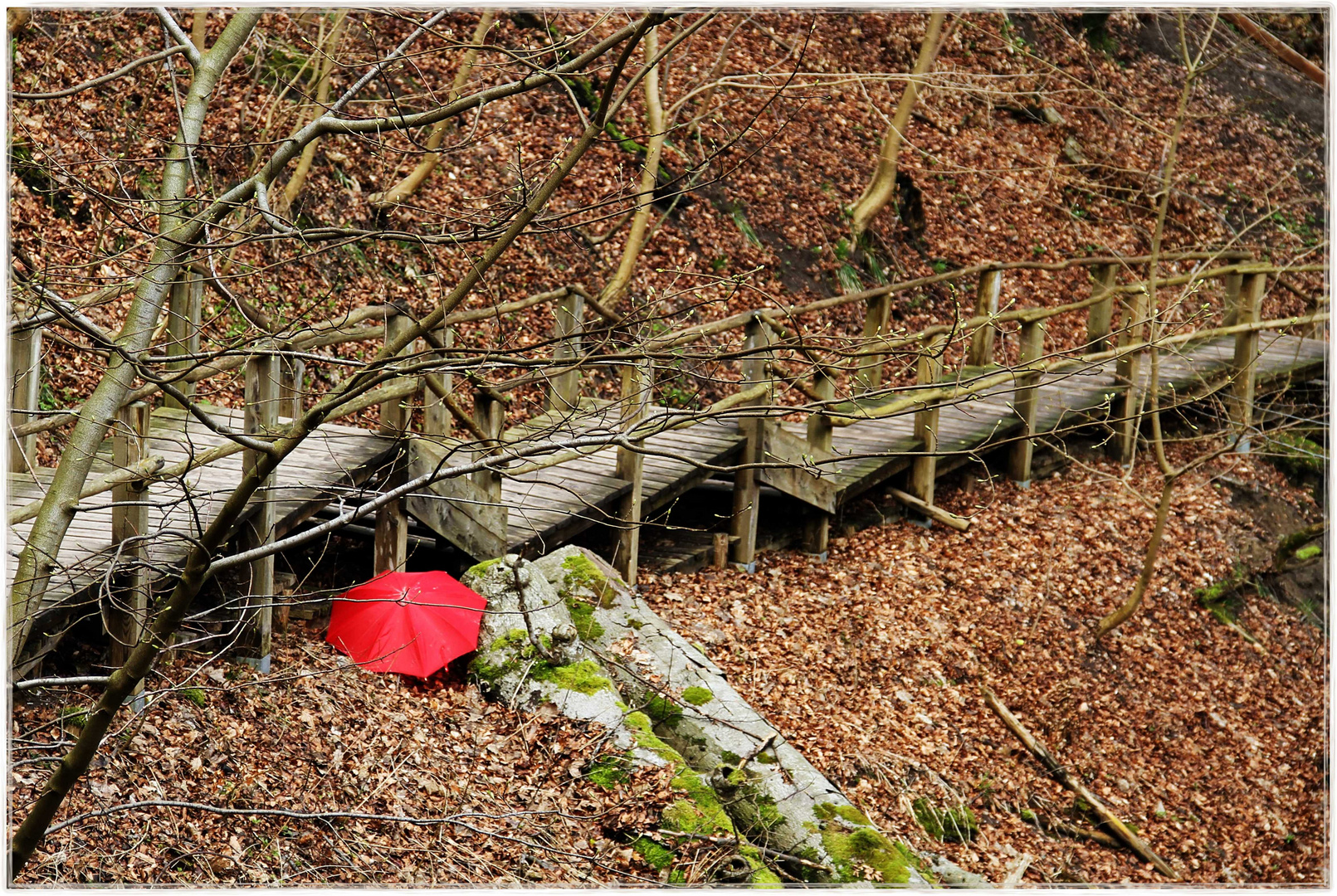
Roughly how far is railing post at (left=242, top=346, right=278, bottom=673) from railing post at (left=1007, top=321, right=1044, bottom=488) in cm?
667

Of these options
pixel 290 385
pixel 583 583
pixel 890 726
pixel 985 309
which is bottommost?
pixel 890 726

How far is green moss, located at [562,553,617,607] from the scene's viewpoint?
318 inches

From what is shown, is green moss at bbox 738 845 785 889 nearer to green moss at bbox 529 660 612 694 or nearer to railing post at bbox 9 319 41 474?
green moss at bbox 529 660 612 694

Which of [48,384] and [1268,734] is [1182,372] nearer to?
[1268,734]

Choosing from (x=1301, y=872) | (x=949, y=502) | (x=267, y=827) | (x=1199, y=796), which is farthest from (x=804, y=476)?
(x=267, y=827)

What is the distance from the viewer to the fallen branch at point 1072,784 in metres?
8.90

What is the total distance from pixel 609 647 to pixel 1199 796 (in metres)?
4.92

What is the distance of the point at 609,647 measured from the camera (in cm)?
793

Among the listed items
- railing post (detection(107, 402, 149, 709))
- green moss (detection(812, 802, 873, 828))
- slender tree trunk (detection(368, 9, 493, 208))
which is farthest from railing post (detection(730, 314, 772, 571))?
railing post (detection(107, 402, 149, 709))

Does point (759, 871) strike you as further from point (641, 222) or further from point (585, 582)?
point (641, 222)

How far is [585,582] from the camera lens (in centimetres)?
811

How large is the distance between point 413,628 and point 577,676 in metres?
1.00

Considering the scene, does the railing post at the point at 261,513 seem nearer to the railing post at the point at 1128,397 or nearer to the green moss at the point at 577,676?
the green moss at the point at 577,676

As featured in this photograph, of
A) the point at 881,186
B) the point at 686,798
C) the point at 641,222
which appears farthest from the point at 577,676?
the point at 881,186
